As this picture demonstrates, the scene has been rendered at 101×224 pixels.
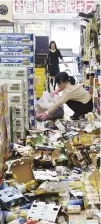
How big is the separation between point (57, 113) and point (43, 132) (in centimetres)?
133

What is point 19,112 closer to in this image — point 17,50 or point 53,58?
point 17,50

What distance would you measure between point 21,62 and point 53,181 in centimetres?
234

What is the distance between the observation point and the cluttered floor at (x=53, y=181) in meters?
2.45

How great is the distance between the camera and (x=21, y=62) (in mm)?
4863

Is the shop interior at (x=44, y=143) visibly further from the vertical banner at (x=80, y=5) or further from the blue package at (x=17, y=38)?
the vertical banner at (x=80, y=5)

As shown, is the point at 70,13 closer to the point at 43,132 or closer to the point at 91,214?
the point at 43,132

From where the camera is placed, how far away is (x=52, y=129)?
4672mm

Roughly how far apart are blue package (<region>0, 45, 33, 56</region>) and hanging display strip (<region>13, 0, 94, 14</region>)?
5.04m

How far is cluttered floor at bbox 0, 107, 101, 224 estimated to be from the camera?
245 cm

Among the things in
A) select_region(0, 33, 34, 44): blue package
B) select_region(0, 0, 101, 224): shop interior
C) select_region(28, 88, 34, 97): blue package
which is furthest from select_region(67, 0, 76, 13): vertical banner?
select_region(28, 88, 34, 97): blue package

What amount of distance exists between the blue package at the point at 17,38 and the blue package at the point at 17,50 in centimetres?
7

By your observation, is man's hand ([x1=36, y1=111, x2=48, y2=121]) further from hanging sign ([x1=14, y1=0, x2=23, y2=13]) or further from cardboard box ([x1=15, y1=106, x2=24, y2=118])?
hanging sign ([x1=14, y1=0, x2=23, y2=13])

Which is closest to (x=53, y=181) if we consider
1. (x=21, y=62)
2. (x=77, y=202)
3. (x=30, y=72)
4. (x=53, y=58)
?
(x=77, y=202)

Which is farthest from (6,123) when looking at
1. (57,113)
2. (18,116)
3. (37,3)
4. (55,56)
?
(37,3)
